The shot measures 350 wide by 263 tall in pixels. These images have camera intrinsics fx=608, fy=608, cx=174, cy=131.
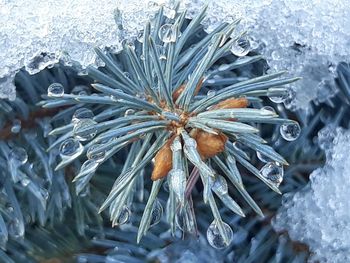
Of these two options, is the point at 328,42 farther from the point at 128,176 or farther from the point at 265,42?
the point at 128,176

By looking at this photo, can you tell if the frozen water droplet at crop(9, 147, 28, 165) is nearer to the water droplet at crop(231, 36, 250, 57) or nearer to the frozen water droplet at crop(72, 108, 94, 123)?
the frozen water droplet at crop(72, 108, 94, 123)

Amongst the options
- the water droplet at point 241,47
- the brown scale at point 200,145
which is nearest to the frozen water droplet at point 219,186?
the brown scale at point 200,145

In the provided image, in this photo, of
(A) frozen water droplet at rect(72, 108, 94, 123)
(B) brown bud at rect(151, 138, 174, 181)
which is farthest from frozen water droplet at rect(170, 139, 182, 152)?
(A) frozen water droplet at rect(72, 108, 94, 123)

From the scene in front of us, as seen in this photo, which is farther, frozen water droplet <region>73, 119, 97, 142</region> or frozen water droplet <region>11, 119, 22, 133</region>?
frozen water droplet <region>11, 119, 22, 133</region>

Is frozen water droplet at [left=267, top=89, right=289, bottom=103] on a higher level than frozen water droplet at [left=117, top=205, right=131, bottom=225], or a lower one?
higher

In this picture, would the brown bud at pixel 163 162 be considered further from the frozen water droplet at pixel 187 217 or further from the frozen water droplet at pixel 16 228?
the frozen water droplet at pixel 16 228

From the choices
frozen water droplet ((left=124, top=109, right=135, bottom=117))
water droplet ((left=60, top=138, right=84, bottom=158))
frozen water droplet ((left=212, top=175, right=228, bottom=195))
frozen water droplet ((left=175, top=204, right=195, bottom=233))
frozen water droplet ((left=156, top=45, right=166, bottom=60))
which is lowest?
frozen water droplet ((left=175, top=204, right=195, bottom=233))
